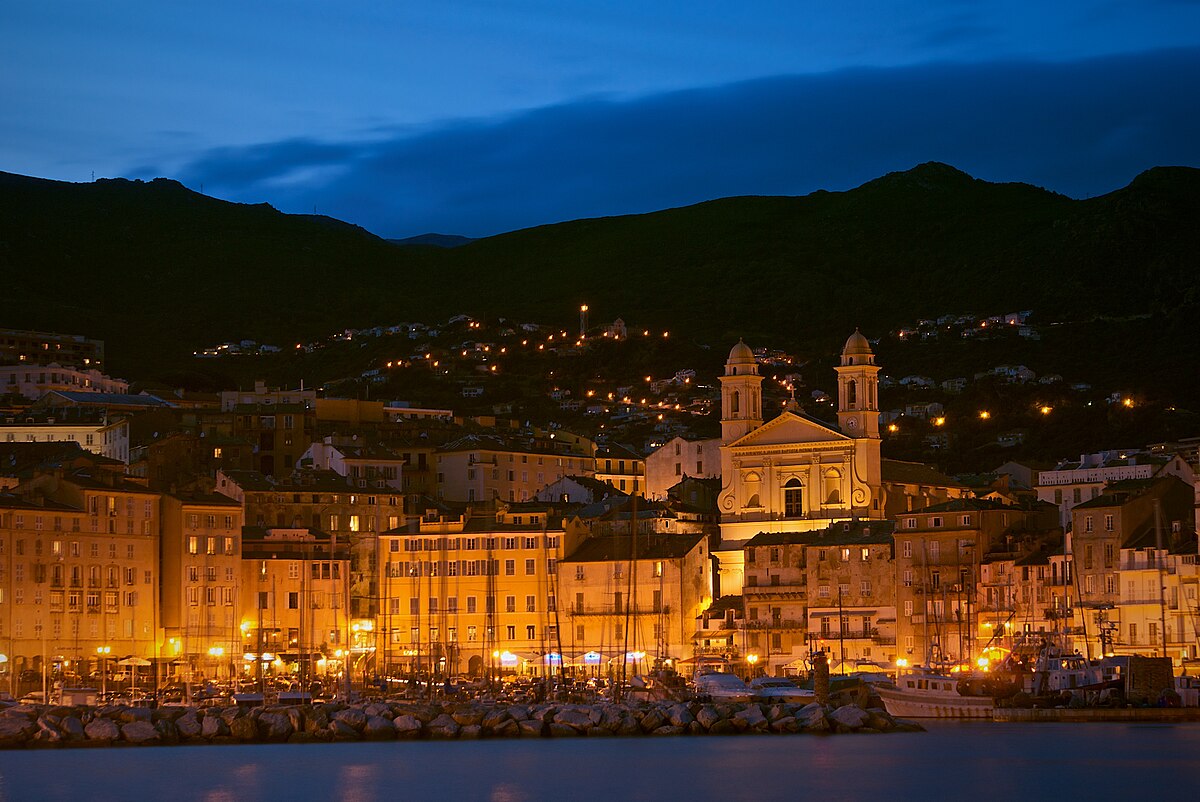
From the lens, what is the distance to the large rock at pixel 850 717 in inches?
2936

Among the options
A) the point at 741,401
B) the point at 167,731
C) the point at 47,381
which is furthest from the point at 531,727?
the point at 47,381

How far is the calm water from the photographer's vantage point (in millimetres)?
57938

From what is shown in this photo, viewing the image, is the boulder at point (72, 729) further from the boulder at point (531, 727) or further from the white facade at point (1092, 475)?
the white facade at point (1092, 475)

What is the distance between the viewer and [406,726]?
7538cm

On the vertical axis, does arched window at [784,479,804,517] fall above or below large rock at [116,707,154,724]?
above

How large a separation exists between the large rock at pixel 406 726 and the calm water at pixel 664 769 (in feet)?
3.16

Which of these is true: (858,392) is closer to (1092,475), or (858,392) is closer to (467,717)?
(1092,475)

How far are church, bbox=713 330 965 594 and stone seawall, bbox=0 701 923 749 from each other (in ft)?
95.6

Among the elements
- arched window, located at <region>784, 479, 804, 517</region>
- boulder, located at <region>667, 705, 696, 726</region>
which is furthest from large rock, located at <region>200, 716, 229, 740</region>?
arched window, located at <region>784, 479, 804, 517</region>

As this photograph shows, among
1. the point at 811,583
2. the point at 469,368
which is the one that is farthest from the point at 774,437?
the point at 469,368

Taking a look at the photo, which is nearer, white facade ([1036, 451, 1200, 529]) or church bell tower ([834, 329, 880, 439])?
white facade ([1036, 451, 1200, 529])

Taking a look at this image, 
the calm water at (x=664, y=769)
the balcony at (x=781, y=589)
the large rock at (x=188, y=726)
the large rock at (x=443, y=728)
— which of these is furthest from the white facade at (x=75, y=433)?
the calm water at (x=664, y=769)

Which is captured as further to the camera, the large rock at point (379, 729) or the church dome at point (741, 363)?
the church dome at point (741, 363)

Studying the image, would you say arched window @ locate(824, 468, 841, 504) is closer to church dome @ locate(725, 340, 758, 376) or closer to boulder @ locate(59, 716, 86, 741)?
church dome @ locate(725, 340, 758, 376)
